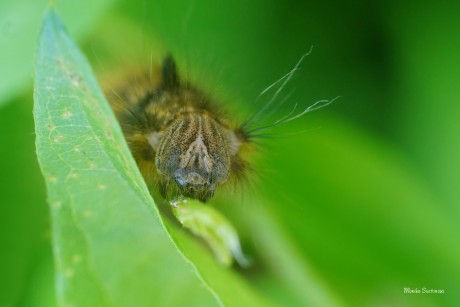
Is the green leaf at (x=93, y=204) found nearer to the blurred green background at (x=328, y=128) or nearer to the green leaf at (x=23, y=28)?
the blurred green background at (x=328, y=128)

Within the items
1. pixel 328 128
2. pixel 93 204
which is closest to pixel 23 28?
pixel 93 204

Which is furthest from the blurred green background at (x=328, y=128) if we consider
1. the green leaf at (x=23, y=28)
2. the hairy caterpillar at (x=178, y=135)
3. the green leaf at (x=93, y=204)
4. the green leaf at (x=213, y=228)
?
the green leaf at (x=93, y=204)

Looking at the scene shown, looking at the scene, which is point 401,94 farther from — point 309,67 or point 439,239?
point 439,239

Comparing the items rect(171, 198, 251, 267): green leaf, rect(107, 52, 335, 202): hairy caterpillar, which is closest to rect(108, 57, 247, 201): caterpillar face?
rect(107, 52, 335, 202): hairy caterpillar

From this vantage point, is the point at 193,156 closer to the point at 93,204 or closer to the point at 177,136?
the point at 177,136

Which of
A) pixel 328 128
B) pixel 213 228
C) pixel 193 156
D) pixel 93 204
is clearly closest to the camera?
pixel 193 156

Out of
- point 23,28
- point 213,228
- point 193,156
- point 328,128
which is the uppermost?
point 23,28
